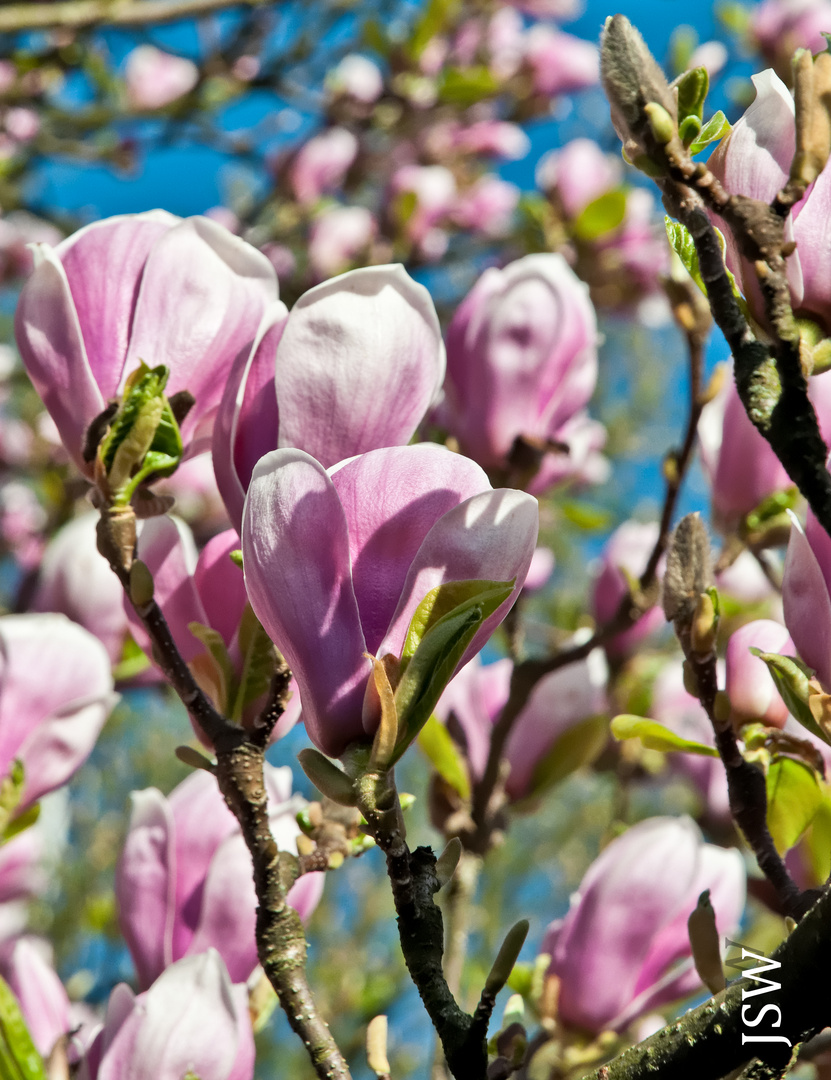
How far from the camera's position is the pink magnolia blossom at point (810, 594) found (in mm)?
423

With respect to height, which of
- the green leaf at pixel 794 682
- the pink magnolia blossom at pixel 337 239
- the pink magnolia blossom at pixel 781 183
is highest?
the pink magnolia blossom at pixel 781 183

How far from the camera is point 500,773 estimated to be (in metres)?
0.94

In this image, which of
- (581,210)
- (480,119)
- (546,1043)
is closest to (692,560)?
(546,1043)

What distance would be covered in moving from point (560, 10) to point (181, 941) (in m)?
3.10

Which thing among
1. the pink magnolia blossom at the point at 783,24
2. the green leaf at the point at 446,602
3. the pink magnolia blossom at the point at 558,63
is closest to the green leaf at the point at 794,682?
the green leaf at the point at 446,602

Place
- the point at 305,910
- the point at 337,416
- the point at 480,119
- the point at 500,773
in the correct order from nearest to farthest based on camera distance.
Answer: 1. the point at 337,416
2. the point at 305,910
3. the point at 500,773
4. the point at 480,119

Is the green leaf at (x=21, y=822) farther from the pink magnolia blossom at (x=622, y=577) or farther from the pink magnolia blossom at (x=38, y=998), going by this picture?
the pink magnolia blossom at (x=622, y=577)

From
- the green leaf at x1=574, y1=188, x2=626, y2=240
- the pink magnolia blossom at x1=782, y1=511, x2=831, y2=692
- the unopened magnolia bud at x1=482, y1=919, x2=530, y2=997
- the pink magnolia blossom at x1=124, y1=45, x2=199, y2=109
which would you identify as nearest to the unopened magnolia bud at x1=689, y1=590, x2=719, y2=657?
the pink magnolia blossom at x1=782, y1=511, x2=831, y2=692

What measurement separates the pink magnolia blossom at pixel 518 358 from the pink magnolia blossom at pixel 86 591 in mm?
351

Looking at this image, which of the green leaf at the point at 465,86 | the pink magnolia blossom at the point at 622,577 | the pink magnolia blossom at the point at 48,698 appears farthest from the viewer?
the green leaf at the point at 465,86

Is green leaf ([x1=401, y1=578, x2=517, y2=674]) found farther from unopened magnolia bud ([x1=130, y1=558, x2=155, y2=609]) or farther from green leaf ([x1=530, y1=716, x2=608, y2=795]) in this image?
green leaf ([x1=530, y1=716, x2=608, y2=795])

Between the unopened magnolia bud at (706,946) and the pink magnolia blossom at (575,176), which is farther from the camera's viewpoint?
the pink magnolia blossom at (575,176)

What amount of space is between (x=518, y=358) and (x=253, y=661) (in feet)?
1.60

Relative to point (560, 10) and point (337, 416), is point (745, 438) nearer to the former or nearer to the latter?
point (337, 416)
